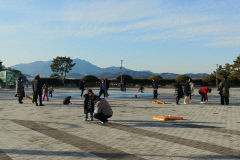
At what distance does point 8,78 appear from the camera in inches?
1435

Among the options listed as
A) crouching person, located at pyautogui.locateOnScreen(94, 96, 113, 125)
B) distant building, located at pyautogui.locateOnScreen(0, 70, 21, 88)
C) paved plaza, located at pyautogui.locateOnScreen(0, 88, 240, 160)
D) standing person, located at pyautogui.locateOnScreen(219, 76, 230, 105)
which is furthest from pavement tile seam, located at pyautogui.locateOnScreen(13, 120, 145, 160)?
distant building, located at pyautogui.locateOnScreen(0, 70, 21, 88)

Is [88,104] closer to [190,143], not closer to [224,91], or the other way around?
[190,143]

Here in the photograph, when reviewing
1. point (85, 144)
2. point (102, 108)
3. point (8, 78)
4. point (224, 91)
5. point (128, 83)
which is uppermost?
point (8, 78)

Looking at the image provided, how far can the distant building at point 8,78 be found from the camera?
36.0 meters

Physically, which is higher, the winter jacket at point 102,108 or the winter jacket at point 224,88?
the winter jacket at point 224,88

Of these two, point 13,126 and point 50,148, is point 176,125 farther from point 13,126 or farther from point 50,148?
point 13,126

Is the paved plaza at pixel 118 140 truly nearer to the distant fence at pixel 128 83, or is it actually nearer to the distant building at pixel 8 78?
the distant building at pixel 8 78

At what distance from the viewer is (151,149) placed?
19.4ft

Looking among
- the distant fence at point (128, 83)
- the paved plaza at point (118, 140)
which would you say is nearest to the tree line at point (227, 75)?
the distant fence at point (128, 83)

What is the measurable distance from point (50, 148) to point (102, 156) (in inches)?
53.5

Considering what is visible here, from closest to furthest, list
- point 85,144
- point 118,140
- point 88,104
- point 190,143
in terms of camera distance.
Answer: point 85,144 < point 190,143 < point 118,140 < point 88,104

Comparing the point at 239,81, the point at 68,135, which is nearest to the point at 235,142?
the point at 68,135

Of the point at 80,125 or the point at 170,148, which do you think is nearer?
the point at 170,148

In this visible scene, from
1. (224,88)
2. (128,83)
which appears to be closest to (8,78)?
(128,83)
